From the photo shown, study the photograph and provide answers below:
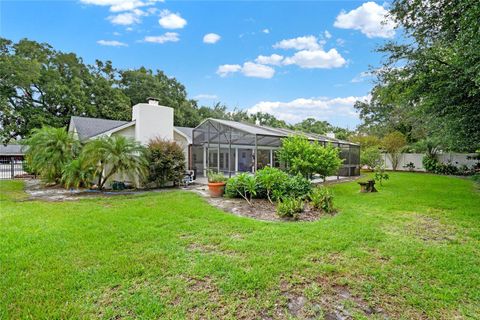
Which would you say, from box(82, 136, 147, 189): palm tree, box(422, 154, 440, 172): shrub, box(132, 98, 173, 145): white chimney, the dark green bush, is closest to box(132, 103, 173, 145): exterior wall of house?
box(132, 98, 173, 145): white chimney

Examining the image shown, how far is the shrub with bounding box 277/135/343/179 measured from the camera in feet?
33.2

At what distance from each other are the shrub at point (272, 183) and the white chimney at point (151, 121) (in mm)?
6496

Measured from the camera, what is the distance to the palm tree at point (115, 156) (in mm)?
9992

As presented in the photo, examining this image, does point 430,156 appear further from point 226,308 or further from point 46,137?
point 46,137

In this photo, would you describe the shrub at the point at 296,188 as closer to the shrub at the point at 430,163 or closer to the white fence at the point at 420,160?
the shrub at the point at 430,163

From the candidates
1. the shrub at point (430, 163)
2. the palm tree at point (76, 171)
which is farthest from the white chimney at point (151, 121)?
the shrub at point (430, 163)

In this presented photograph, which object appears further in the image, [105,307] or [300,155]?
[300,155]

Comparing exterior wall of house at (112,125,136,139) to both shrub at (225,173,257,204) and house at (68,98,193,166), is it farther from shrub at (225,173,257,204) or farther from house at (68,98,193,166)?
shrub at (225,173,257,204)

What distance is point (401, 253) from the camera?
411 cm

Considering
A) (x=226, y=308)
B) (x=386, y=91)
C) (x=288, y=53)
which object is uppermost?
(x=288, y=53)

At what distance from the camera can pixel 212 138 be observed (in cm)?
1362

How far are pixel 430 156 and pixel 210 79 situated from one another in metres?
19.2

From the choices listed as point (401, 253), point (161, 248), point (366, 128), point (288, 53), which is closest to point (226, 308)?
point (161, 248)

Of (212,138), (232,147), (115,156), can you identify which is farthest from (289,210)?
(212,138)
